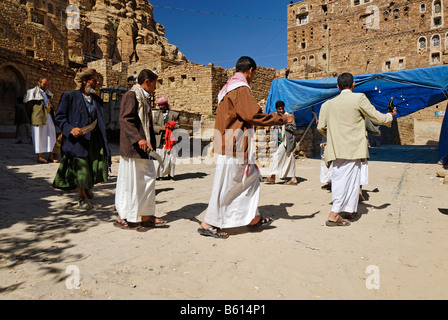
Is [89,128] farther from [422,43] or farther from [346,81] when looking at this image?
[422,43]

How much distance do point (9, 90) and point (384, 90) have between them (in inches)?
630

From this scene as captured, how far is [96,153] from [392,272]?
3469mm

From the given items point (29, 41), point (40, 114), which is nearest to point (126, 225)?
point (40, 114)

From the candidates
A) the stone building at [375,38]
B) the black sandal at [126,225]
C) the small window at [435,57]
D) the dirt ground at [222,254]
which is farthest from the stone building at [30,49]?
the small window at [435,57]

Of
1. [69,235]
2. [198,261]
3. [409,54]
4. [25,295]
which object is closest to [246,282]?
[198,261]

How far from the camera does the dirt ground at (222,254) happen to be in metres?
1.86

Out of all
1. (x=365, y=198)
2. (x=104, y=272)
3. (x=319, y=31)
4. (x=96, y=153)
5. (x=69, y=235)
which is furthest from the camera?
(x=319, y=31)

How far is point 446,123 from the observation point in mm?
7875

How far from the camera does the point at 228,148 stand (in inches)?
115

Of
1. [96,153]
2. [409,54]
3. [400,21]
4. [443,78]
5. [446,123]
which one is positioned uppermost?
[400,21]

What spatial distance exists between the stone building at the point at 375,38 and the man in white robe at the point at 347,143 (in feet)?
84.2

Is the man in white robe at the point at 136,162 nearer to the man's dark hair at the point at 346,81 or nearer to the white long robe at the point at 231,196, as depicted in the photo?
the white long robe at the point at 231,196

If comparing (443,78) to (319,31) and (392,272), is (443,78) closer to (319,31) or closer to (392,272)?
(392,272)

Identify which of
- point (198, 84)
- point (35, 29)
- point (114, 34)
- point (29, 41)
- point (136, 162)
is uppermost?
point (114, 34)
